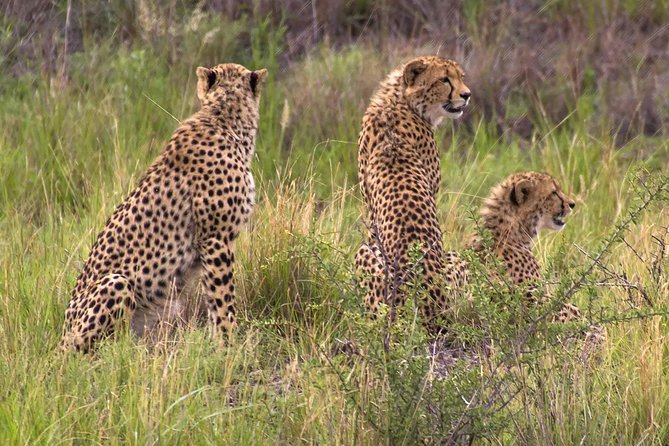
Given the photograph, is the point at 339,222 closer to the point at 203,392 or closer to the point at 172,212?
the point at 172,212

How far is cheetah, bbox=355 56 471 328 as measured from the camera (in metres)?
4.65

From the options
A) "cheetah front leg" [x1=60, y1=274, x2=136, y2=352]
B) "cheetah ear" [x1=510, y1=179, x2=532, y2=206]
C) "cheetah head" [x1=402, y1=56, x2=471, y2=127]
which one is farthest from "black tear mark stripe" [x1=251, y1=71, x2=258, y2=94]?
"cheetah ear" [x1=510, y1=179, x2=532, y2=206]

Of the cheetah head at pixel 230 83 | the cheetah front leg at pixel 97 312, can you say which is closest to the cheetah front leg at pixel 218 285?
the cheetah front leg at pixel 97 312

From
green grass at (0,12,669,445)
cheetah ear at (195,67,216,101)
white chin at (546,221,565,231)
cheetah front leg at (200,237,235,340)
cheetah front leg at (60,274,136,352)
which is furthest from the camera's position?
white chin at (546,221,565,231)

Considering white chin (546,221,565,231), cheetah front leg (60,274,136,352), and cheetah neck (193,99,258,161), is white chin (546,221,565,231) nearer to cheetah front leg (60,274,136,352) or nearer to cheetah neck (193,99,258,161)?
cheetah neck (193,99,258,161)

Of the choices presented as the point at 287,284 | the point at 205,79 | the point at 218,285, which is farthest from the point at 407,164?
the point at 218,285

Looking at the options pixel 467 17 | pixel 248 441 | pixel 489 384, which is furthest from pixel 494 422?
pixel 467 17

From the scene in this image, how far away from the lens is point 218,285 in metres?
4.57

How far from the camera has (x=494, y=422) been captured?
11.3 feet

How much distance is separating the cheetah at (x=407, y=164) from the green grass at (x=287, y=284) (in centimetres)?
16

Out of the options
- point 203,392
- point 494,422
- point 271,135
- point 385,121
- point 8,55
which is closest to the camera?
point 494,422

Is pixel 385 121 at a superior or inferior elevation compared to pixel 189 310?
superior

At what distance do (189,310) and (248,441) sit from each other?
4.32ft

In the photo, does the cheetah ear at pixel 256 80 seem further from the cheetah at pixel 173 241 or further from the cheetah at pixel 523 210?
the cheetah at pixel 523 210
